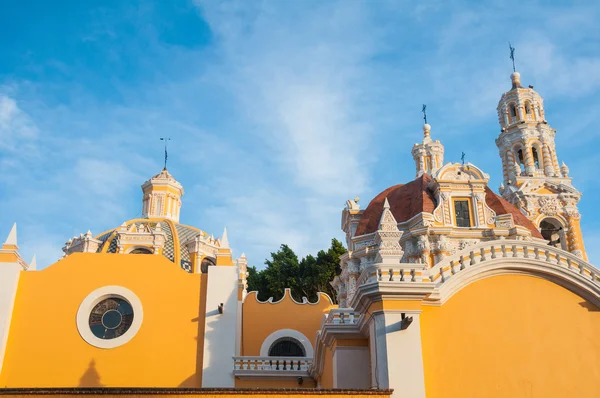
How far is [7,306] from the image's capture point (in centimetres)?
1767

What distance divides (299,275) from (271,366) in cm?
2416

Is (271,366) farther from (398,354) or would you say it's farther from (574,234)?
(574,234)

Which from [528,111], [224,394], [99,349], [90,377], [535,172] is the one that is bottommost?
[224,394]

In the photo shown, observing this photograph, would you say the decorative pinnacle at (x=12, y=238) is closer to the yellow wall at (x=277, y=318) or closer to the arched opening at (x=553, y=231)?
the yellow wall at (x=277, y=318)

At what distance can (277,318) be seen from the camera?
68.5 ft

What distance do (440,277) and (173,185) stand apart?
2129 cm

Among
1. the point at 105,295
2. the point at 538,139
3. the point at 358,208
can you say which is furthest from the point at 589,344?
the point at 538,139

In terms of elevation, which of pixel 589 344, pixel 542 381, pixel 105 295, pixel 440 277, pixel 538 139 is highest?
pixel 538 139

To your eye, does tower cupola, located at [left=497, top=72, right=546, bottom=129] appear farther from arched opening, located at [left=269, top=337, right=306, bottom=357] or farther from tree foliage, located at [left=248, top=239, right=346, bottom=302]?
arched opening, located at [left=269, top=337, right=306, bottom=357]

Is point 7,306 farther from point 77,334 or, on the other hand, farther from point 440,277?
point 440,277

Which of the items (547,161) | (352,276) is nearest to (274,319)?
(352,276)

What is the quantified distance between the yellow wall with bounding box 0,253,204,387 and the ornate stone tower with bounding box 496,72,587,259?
2087 centimetres

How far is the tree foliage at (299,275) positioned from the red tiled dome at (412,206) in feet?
43.2

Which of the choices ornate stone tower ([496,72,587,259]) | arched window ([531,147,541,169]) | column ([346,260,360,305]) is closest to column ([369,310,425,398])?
column ([346,260,360,305])
